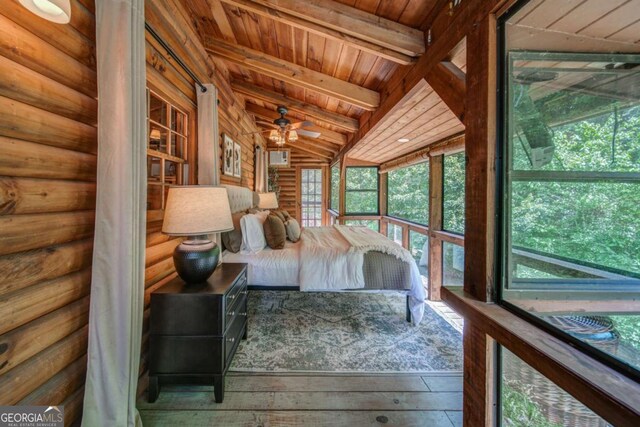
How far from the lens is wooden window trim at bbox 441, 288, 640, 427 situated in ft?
1.90

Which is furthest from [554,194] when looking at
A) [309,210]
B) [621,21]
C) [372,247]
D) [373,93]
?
[309,210]

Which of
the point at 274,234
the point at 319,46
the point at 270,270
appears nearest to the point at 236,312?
the point at 270,270

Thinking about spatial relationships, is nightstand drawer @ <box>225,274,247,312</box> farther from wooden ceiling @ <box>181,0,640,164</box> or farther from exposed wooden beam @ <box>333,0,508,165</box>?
exposed wooden beam @ <box>333,0,508,165</box>

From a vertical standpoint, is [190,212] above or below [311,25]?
below

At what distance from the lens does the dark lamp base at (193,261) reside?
1702mm

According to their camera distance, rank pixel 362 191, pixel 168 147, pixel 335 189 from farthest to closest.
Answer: pixel 335 189
pixel 362 191
pixel 168 147

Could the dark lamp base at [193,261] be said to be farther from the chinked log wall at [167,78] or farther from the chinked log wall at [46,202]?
the chinked log wall at [46,202]

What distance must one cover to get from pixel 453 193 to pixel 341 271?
2064 millimetres

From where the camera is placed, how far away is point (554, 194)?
985 mm

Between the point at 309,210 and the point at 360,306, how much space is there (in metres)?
4.52

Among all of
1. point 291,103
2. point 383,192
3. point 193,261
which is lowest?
point 193,261

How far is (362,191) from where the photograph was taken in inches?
260

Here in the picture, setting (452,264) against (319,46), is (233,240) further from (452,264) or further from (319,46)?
(452,264)

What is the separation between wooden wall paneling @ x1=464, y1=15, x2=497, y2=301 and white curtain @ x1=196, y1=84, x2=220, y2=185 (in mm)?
2157
